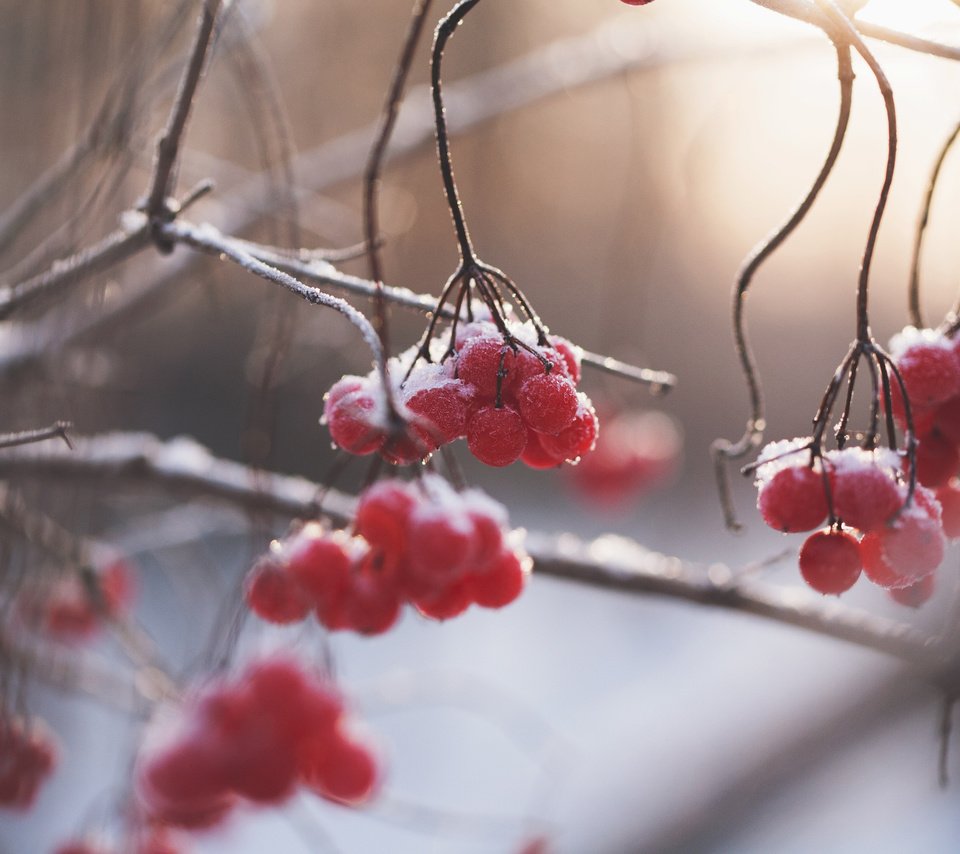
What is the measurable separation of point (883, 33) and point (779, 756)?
2.84 metres

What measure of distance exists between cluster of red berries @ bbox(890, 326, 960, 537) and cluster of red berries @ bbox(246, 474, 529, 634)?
0.27 metres

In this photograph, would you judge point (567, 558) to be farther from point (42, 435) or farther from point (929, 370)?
point (42, 435)

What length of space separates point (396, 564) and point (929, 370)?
1.17 ft

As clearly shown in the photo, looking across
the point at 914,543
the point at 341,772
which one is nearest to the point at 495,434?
the point at 914,543

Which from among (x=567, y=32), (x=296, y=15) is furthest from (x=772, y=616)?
(x=567, y=32)

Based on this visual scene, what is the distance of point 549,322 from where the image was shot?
21.6 ft

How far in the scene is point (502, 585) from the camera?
0.54 metres

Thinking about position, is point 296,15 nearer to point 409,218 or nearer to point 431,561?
point 409,218

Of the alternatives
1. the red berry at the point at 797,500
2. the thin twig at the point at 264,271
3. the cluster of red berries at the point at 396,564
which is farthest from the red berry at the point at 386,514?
the red berry at the point at 797,500

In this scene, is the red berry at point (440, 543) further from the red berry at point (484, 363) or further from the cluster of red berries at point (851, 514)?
the cluster of red berries at point (851, 514)

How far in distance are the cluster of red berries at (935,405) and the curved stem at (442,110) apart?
30 centimetres

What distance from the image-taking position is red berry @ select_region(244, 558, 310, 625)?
22.9 inches

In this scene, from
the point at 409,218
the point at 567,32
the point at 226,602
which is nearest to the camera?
the point at 226,602

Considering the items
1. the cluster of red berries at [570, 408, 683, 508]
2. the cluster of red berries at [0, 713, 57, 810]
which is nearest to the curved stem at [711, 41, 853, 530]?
the cluster of red berries at [0, 713, 57, 810]
